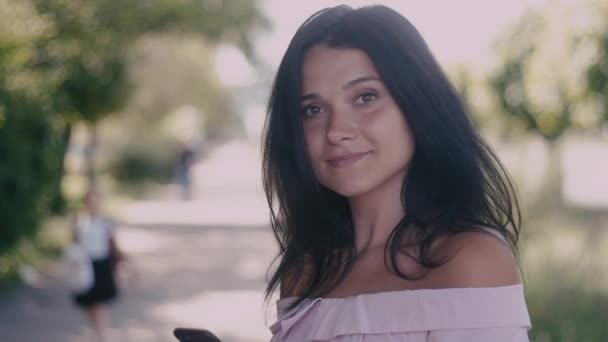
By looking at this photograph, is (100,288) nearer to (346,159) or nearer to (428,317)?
(346,159)

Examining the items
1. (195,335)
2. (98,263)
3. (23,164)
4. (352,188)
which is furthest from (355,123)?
(23,164)

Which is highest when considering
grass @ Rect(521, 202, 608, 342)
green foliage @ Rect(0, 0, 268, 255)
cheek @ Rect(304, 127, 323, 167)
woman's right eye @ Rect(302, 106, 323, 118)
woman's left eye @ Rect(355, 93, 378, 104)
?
green foliage @ Rect(0, 0, 268, 255)

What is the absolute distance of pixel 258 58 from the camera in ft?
56.9

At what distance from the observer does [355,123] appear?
1983 millimetres

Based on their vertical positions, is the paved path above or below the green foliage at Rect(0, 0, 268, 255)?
below

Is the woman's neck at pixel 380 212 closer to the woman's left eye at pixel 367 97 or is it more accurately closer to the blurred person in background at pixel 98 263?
the woman's left eye at pixel 367 97

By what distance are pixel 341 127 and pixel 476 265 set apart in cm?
47

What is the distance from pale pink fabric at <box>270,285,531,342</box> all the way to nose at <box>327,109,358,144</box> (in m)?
0.36

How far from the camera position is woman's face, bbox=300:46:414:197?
1985 mm

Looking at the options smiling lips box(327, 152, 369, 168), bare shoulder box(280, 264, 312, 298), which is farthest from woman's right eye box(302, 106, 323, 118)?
bare shoulder box(280, 264, 312, 298)

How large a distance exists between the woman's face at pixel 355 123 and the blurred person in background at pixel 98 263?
689cm

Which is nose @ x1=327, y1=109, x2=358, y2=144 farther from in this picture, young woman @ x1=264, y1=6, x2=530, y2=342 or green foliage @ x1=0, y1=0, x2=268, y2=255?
green foliage @ x1=0, y1=0, x2=268, y2=255

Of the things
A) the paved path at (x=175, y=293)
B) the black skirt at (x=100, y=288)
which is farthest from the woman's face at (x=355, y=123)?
the black skirt at (x=100, y=288)

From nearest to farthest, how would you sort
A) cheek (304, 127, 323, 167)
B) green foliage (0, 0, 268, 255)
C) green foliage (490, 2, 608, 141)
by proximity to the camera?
cheek (304, 127, 323, 167), green foliage (490, 2, 608, 141), green foliage (0, 0, 268, 255)
